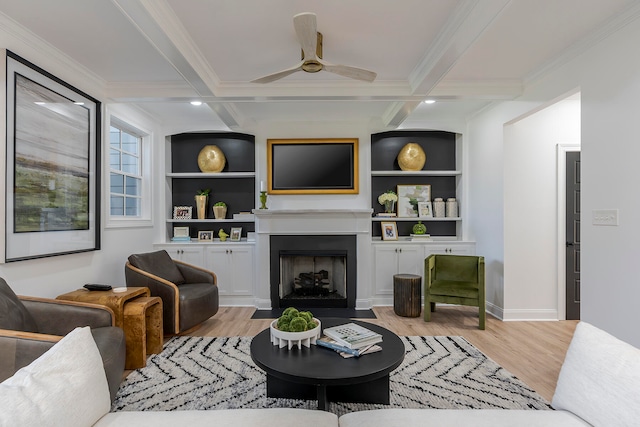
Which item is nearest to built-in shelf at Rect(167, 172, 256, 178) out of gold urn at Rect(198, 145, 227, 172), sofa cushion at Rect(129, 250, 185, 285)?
gold urn at Rect(198, 145, 227, 172)

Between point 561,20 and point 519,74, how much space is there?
39.7 inches

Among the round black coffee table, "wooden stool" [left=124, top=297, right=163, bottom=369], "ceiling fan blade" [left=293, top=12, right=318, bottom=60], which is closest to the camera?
the round black coffee table

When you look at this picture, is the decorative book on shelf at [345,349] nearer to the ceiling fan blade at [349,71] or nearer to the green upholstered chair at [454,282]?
the ceiling fan blade at [349,71]

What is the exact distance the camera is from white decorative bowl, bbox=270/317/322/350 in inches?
82.3

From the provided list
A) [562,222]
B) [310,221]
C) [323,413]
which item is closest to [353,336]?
Answer: [323,413]

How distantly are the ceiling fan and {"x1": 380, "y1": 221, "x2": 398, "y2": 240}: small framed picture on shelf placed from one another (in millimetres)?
2688

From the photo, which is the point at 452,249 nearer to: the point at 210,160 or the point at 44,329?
the point at 210,160

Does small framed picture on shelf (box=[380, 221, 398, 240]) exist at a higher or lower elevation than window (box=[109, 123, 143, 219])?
lower

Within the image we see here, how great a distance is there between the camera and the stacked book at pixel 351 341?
6.70 feet

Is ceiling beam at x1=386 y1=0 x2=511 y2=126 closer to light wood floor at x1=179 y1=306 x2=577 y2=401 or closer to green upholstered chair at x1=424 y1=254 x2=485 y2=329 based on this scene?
green upholstered chair at x1=424 y1=254 x2=485 y2=329

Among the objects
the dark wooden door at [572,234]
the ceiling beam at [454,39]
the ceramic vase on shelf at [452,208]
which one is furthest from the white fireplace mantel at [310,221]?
the dark wooden door at [572,234]

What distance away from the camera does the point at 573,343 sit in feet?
4.79

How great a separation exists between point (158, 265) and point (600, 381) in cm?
383

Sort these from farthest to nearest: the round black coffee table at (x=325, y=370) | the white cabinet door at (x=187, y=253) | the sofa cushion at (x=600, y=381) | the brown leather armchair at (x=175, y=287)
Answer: the white cabinet door at (x=187, y=253), the brown leather armchair at (x=175, y=287), the round black coffee table at (x=325, y=370), the sofa cushion at (x=600, y=381)
